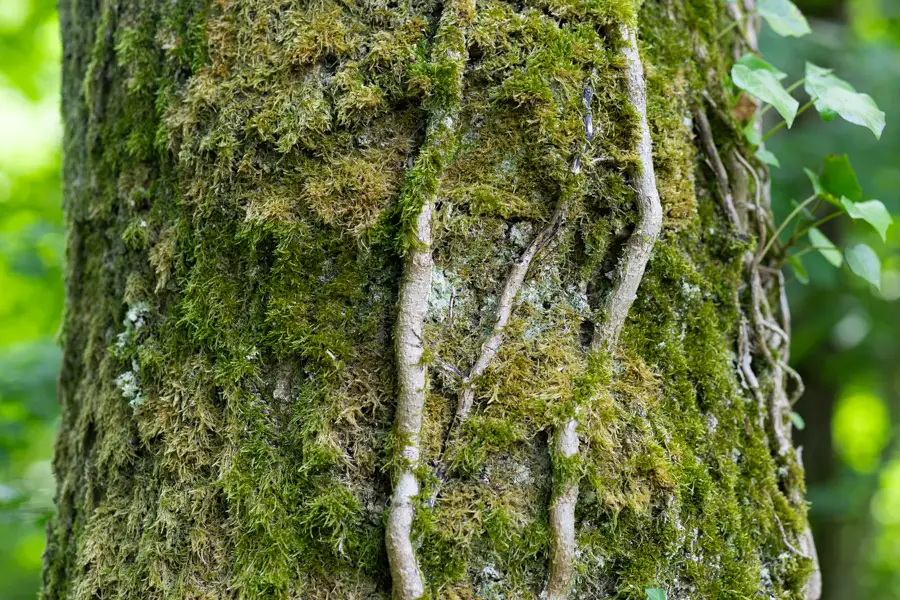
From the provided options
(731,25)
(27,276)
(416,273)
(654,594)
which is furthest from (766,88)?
(27,276)

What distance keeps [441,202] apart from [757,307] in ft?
2.91

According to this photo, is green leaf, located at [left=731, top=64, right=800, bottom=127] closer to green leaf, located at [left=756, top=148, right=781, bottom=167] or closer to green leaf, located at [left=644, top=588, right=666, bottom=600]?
green leaf, located at [left=756, top=148, right=781, bottom=167]

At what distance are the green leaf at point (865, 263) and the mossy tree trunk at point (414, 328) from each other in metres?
0.58

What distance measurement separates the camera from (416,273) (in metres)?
1.17

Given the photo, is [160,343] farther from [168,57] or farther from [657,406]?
[657,406]

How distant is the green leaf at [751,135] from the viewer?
1600mm

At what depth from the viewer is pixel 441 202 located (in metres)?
1.22

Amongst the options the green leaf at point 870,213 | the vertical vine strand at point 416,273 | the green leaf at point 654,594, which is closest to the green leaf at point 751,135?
the green leaf at point 870,213

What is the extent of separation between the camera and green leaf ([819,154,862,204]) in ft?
5.31

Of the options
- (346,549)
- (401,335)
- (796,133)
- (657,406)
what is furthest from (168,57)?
(796,133)

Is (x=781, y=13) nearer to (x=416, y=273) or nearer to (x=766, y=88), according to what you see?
(x=766, y=88)

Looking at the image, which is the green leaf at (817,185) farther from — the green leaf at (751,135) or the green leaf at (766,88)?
the green leaf at (766,88)

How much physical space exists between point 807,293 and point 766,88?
3963 mm

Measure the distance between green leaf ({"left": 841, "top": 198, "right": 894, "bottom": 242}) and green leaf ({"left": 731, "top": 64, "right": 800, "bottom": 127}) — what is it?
33 cm
